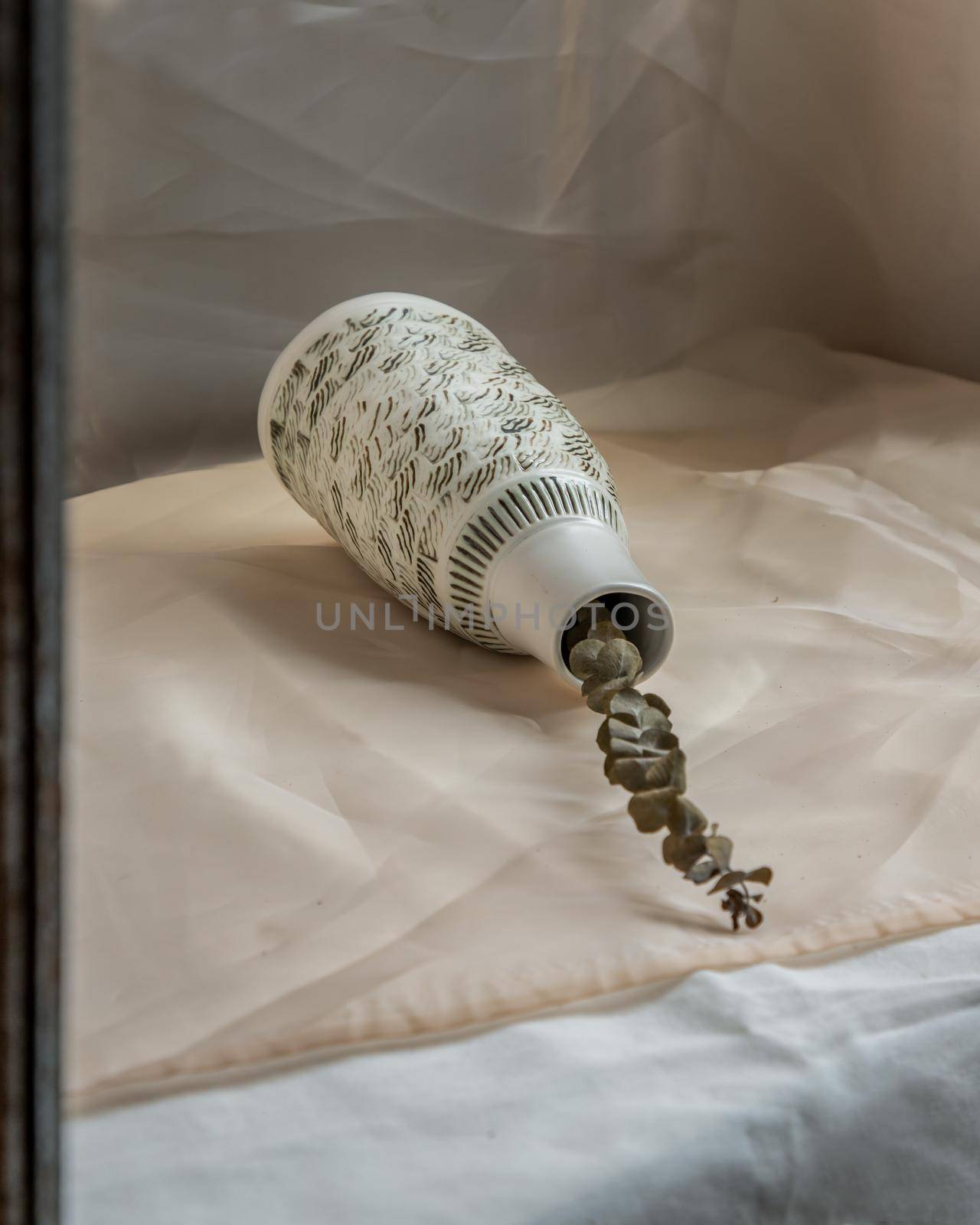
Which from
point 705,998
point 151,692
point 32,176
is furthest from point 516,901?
point 32,176

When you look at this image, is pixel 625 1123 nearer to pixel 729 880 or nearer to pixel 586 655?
pixel 729 880

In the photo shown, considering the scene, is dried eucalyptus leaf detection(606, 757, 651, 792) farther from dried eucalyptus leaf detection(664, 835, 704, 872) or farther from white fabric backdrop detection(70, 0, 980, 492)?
white fabric backdrop detection(70, 0, 980, 492)

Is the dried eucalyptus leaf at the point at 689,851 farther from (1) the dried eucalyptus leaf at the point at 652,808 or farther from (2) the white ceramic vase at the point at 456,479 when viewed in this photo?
(2) the white ceramic vase at the point at 456,479

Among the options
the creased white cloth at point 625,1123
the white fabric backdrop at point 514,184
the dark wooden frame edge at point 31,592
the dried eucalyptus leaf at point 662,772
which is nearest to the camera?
the dark wooden frame edge at point 31,592

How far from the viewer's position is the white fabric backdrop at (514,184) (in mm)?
729

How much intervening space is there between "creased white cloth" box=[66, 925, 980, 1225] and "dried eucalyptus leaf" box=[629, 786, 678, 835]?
0.16 ft

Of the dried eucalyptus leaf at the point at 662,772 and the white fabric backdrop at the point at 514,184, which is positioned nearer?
the dried eucalyptus leaf at the point at 662,772

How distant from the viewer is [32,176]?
0.15 m

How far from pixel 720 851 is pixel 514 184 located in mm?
598

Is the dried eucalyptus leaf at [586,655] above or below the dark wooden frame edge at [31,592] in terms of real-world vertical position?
above

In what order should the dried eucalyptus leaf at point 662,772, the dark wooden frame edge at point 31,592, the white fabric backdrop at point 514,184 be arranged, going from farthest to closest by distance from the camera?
the white fabric backdrop at point 514,184, the dried eucalyptus leaf at point 662,772, the dark wooden frame edge at point 31,592

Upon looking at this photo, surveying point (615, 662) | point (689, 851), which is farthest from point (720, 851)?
point (615, 662)

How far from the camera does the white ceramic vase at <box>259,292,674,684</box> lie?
47cm

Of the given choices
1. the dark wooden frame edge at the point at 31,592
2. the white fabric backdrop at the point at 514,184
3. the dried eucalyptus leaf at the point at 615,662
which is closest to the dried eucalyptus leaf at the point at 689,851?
the dried eucalyptus leaf at the point at 615,662
